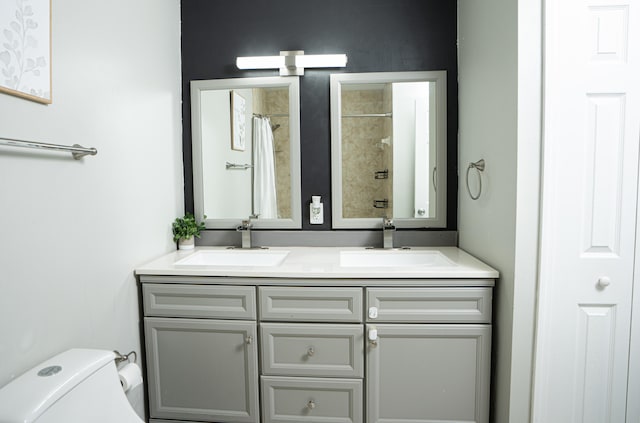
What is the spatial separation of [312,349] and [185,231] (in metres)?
1.00

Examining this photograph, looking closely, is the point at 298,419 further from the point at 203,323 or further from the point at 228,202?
the point at 228,202

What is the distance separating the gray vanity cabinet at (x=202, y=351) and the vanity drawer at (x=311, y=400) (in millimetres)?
74

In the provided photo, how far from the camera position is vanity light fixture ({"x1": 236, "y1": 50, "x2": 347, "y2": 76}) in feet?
6.56

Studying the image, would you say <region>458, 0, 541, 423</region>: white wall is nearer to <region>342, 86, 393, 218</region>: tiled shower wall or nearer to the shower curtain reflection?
<region>342, 86, 393, 218</region>: tiled shower wall

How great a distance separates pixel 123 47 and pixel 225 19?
74 cm

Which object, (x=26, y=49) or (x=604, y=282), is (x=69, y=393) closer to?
(x=26, y=49)

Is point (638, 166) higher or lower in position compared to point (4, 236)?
higher

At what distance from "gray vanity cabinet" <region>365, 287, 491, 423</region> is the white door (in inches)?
8.9

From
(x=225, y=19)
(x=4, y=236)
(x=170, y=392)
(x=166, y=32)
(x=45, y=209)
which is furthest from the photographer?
(x=225, y=19)

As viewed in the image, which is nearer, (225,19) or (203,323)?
(203,323)

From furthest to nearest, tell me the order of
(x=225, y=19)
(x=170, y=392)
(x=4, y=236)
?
(x=225, y=19) → (x=170, y=392) → (x=4, y=236)

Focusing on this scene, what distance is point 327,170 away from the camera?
210 cm

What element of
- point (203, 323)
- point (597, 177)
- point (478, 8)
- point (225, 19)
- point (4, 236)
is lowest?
point (203, 323)

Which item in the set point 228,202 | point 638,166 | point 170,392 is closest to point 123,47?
point 228,202
